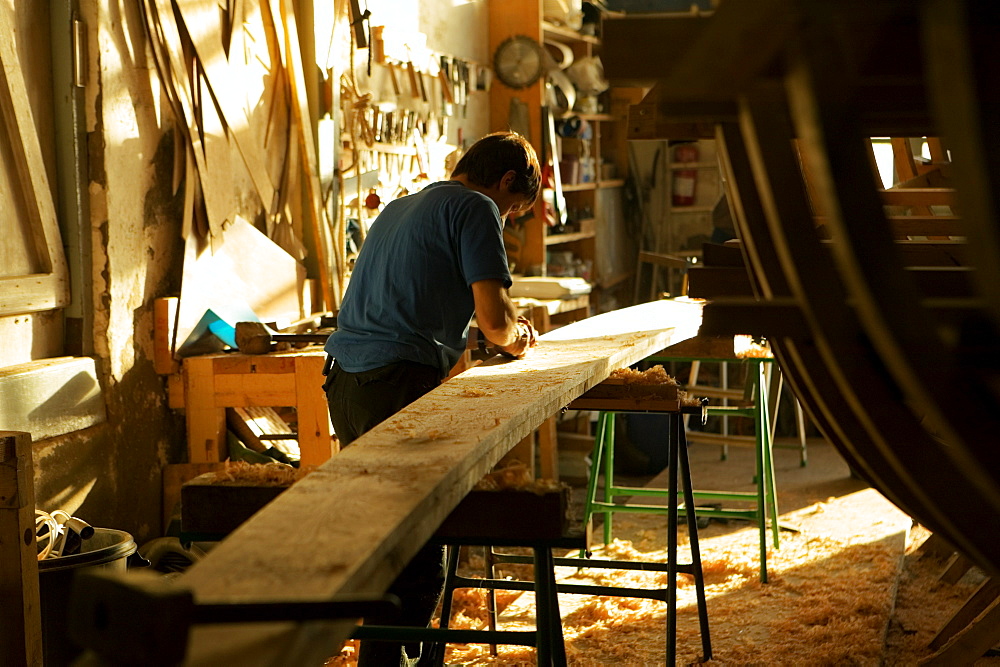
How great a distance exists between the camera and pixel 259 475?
208 cm

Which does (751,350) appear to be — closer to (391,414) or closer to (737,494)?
(737,494)

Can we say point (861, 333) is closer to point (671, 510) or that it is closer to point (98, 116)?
point (671, 510)

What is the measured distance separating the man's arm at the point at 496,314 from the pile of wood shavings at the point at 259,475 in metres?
0.99

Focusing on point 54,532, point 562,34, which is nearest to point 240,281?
point 54,532

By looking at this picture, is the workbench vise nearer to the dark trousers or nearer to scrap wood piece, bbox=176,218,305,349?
the dark trousers

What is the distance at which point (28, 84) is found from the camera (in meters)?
3.53

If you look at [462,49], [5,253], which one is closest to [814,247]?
[5,253]

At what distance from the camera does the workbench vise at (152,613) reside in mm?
1122

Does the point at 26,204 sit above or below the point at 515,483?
above

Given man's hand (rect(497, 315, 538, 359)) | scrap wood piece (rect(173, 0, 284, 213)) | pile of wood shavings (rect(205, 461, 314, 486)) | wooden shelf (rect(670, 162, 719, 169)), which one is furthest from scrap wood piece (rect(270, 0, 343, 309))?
wooden shelf (rect(670, 162, 719, 169))

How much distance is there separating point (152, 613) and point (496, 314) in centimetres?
195

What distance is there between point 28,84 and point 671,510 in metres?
2.60

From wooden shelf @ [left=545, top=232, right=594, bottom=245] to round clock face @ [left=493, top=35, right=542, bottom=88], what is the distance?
3.33 feet

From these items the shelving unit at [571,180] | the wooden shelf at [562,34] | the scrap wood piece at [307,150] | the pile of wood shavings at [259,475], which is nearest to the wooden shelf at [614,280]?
the shelving unit at [571,180]
